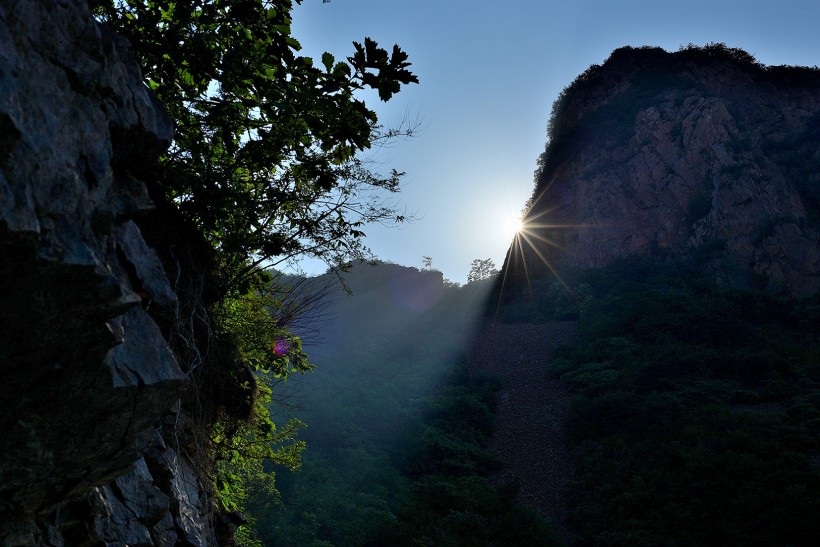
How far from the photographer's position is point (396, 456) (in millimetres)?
17938

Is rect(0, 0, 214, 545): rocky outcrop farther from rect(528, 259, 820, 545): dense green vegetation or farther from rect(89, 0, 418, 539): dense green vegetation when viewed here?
rect(528, 259, 820, 545): dense green vegetation

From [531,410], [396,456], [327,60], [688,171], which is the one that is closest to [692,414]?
[531,410]

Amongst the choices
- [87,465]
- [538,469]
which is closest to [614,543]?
[538,469]

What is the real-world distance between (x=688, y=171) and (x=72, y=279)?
123 feet

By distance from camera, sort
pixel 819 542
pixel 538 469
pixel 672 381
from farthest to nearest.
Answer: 1. pixel 672 381
2. pixel 538 469
3. pixel 819 542

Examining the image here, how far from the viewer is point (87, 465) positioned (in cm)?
309

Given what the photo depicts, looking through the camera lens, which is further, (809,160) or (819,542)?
(809,160)

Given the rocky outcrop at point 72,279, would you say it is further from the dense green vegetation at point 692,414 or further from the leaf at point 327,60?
the dense green vegetation at point 692,414

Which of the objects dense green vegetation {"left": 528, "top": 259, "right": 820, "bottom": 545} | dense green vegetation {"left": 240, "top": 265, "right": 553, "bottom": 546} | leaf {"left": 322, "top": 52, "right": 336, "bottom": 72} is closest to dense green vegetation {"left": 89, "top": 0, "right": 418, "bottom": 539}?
leaf {"left": 322, "top": 52, "right": 336, "bottom": 72}

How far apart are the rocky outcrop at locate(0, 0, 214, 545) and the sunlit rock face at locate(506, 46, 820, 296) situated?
30.9 m

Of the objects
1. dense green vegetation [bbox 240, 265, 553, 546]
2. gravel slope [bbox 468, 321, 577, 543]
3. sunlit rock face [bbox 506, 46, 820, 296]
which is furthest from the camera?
sunlit rock face [bbox 506, 46, 820, 296]

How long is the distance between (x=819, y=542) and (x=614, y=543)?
12.1 feet

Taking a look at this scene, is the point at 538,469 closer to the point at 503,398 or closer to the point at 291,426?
the point at 503,398

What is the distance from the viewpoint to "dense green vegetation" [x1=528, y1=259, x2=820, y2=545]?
11.5 meters
